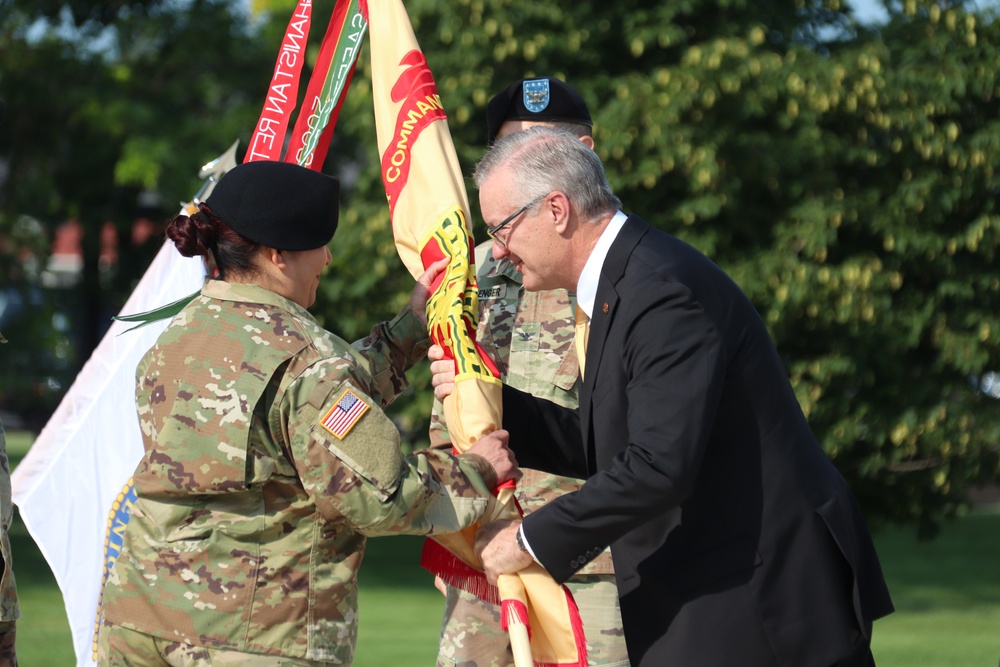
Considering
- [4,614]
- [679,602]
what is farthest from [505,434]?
[4,614]

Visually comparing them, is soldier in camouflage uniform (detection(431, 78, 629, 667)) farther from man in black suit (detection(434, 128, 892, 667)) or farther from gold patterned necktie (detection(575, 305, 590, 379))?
man in black suit (detection(434, 128, 892, 667))

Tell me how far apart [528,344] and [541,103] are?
77cm

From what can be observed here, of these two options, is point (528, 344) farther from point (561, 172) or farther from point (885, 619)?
point (885, 619)

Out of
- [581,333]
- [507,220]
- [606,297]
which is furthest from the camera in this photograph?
[581,333]

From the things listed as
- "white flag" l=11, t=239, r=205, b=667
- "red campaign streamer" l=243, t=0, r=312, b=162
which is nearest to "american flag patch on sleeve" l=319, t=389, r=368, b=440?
"red campaign streamer" l=243, t=0, r=312, b=162

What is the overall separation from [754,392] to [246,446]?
113cm

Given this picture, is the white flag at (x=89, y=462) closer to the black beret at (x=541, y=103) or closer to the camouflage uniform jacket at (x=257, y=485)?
the black beret at (x=541, y=103)

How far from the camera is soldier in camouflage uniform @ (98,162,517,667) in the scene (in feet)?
8.91

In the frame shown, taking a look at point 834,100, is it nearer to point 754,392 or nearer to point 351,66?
point 351,66

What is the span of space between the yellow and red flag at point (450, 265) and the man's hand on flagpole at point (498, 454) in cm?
5

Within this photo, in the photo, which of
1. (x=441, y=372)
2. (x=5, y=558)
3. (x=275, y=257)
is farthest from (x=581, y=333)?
(x=5, y=558)

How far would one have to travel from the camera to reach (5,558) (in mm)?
3631

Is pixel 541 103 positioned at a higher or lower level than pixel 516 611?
higher

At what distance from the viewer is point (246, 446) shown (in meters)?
2.71
